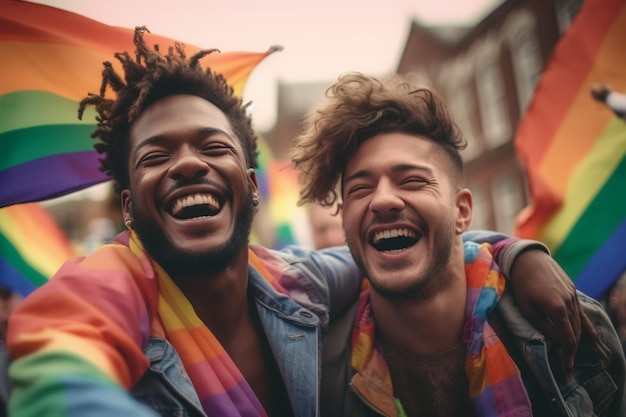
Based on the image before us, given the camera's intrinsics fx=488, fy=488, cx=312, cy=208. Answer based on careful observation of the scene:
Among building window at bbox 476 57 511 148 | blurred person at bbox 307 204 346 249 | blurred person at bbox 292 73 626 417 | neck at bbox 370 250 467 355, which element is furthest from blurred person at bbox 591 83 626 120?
building window at bbox 476 57 511 148

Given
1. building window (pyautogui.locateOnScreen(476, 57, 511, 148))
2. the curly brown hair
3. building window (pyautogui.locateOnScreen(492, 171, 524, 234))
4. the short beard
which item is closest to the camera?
the short beard

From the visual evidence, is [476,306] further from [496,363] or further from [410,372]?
[410,372]

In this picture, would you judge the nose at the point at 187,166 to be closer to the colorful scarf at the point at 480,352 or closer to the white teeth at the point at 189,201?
the white teeth at the point at 189,201

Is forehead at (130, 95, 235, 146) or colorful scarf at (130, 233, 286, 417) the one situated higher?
forehead at (130, 95, 235, 146)

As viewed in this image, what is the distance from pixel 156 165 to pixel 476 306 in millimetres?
1615

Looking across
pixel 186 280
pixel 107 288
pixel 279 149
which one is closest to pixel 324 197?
pixel 186 280

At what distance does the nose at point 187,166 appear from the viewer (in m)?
2.07

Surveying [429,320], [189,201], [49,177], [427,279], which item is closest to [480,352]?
[429,320]

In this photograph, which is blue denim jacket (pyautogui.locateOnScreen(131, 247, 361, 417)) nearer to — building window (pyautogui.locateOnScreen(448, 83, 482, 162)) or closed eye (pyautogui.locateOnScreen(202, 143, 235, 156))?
Result: closed eye (pyautogui.locateOnScreen(202, 143, 235, 156))

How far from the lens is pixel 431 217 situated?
92.0 inches

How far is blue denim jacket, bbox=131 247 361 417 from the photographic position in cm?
171

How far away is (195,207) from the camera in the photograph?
84.8 inches

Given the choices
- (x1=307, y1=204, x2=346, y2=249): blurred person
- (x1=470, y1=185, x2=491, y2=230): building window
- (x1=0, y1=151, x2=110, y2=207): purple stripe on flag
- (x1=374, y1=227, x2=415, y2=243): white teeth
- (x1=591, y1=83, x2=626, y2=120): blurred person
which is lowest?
(x1=470, y1=185, x2=491, y2=230): building window

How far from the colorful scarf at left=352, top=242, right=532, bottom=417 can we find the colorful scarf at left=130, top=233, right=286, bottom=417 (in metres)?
0.64
